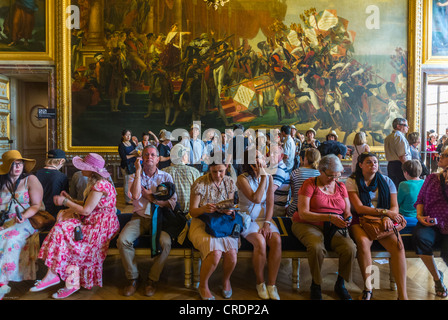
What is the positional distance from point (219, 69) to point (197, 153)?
4.47m

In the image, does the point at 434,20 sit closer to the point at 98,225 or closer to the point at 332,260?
the point at 332,260

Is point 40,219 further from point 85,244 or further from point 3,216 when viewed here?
point 85,244

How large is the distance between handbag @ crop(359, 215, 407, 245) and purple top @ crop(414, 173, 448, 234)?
0.44 meters

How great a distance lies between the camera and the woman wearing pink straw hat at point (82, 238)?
3.61 meters

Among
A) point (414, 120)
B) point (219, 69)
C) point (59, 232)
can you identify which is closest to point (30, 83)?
point (219, 69)

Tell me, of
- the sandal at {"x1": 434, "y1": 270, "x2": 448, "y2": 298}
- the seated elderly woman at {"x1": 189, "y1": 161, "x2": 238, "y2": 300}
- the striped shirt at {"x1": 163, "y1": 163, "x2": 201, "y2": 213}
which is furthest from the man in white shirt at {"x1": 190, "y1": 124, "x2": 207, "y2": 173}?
the sandal at {"x1": 434, "y1": 270, "x2": 448, "y2": 298}

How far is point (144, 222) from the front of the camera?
4031 mm

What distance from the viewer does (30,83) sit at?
41.7 ft

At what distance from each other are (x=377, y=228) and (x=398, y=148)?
366cm

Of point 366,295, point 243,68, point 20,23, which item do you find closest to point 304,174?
point 366,295

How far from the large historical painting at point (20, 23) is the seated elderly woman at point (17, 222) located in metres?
8.56

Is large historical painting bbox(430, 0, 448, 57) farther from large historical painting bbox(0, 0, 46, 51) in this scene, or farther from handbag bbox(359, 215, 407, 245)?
large historical painting bbox(0, 0, 46, 51)
